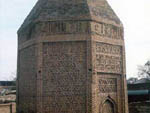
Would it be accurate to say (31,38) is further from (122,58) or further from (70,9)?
(122,58)

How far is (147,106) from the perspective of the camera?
12195 mm

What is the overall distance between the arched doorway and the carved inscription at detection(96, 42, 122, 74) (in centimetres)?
152

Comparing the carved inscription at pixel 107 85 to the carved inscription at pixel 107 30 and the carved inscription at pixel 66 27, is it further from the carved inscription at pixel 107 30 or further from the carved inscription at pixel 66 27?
the carved inscription at pixel 66 27

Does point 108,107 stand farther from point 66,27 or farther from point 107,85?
point 66,27

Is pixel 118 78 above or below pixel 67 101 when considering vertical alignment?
above

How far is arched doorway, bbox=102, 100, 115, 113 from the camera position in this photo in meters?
10.4

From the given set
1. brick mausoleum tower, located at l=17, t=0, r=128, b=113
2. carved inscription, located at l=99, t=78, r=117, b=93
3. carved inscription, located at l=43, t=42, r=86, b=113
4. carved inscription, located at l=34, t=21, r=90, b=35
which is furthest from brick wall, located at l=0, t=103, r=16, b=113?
carved inscription, located at l=99, t=78, r=117, b=93

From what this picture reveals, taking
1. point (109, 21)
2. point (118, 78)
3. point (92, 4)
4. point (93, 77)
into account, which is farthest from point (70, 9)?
point (118, 78)

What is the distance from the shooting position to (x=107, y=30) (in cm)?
1091

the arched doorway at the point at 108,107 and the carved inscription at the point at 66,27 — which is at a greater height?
the carved inscription at the point at 66,27

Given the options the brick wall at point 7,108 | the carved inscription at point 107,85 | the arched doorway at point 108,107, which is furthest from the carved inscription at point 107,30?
the brick wall at point 7,108

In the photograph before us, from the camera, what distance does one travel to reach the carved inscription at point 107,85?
1037cm

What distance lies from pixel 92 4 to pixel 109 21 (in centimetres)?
121

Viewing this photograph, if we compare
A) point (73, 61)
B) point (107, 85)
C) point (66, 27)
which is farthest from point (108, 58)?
point (66, 27)
